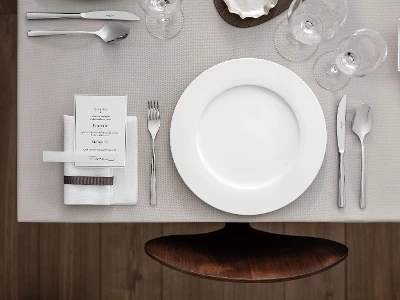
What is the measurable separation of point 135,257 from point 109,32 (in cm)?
80

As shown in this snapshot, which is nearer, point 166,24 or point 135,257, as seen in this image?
point 166,24

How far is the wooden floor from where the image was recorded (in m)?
1.54

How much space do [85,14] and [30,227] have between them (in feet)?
2.72

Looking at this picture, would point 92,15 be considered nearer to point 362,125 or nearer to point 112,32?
point 112,32

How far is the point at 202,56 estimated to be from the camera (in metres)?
0.96

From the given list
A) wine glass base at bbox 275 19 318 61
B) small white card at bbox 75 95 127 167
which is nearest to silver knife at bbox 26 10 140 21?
small white card at bbox 75 95 127 167

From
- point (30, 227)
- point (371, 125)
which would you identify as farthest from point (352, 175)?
point (30, 227)

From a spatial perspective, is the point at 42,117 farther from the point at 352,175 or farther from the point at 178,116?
the point at 352,175

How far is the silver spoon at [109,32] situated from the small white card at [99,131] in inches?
4.5

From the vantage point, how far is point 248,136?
0.94m

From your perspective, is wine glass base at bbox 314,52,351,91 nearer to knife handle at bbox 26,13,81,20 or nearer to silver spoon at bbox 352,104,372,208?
silver spoon at bbox 352,104,372,208

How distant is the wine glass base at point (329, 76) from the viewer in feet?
3.16

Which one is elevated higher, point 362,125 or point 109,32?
point 109,32

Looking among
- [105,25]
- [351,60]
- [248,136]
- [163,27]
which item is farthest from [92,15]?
[351,60]
